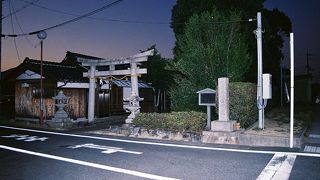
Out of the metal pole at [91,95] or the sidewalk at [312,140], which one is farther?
the metal pole at [91,95]

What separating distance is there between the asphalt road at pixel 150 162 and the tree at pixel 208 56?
4743 millimetres

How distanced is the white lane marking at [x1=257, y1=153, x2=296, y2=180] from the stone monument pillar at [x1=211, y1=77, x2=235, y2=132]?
2.83m

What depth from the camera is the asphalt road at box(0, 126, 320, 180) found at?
22.5 feet

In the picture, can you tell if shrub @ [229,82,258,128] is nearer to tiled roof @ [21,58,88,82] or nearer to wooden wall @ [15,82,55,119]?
tiled roof @ [21,58,88,82]

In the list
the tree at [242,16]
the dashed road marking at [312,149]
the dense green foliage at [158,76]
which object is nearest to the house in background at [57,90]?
the dense green foliage at [158,76]

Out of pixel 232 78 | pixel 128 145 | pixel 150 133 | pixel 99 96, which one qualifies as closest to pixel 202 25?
pixel 232 78

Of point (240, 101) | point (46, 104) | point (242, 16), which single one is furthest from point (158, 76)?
point (240, 101)

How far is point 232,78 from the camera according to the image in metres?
14.3

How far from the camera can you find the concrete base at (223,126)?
1121 cm

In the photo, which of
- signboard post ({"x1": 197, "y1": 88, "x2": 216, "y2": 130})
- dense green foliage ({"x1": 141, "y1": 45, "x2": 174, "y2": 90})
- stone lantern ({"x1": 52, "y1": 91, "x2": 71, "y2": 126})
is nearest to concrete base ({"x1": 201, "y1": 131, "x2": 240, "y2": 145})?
signboard post ({"x1": 197, "y1": 88, "x2": 216, "y2": 130})

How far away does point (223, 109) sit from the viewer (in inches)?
456

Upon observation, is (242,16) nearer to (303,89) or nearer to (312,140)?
(312,140)

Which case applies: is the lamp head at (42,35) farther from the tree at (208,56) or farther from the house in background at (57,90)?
the tree at (208,56)

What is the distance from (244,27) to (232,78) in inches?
171
